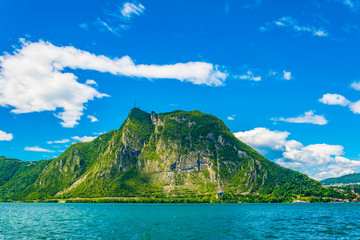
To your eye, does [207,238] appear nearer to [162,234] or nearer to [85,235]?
[162,234]

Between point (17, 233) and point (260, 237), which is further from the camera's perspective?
point (17, 233)

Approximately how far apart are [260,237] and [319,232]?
53.1 feet

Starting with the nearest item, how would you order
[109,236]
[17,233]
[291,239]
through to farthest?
[291,239] → [109,236] → [17,233]

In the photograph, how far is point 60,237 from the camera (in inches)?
2154

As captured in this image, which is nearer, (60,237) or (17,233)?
(60,237)

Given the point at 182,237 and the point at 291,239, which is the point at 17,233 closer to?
the point at 182,237

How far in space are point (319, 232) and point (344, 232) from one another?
5.08m

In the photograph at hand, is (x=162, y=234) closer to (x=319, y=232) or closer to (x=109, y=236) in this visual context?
(x=109, y=236)

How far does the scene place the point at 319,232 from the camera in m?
60.7

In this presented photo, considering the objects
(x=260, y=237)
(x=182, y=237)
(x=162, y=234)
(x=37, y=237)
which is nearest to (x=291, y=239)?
(x=260, y=237)

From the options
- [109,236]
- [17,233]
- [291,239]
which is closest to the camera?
[291,239]

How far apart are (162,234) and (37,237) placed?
24817 millimetres

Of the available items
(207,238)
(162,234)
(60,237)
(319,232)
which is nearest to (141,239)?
(162,234)

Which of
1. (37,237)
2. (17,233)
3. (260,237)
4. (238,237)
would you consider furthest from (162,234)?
(17,233)
